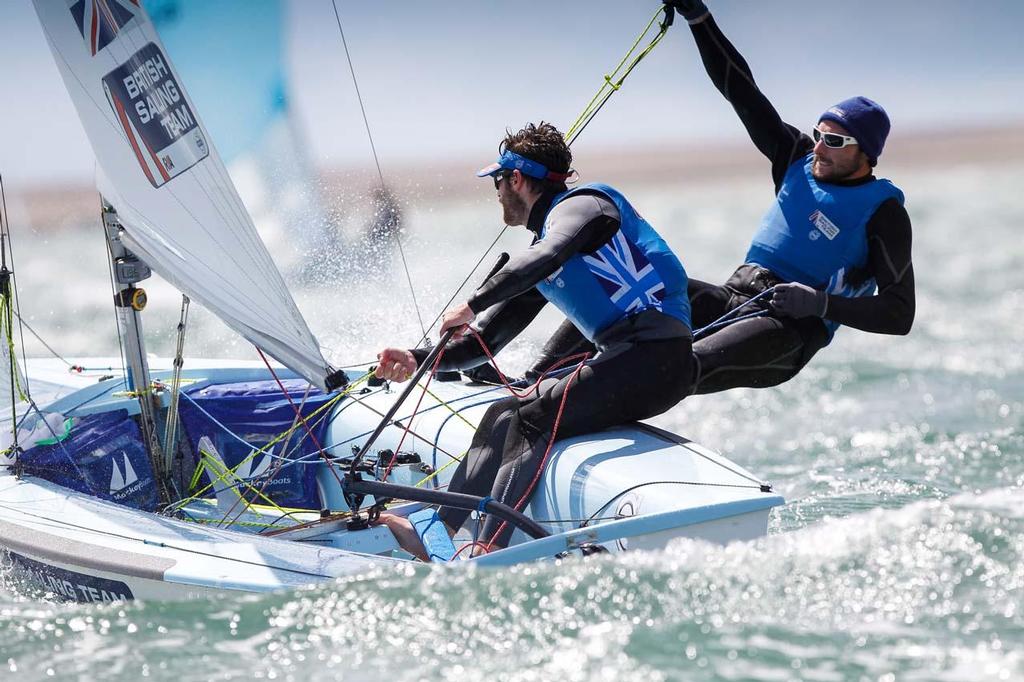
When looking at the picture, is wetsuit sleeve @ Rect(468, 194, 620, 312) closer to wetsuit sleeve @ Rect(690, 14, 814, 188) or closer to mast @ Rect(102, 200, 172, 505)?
wetsuit sleeve @ Rect(690, 14, 814, 188)

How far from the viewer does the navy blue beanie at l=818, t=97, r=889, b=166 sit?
3.31m

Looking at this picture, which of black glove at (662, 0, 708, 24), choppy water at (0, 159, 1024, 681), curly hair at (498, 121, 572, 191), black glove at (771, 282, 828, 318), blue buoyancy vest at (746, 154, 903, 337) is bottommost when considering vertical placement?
choppy water at (0, 159, 1024, 681)

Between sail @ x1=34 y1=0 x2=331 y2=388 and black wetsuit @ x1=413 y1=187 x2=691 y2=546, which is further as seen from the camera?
sail @ x1=34 y1=0 x2=331 y2=388

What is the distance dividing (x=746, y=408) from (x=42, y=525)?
3682mm

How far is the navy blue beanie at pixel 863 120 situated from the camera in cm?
331

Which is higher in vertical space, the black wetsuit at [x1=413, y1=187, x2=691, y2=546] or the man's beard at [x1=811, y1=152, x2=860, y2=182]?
the man's beard at [x1=811, y1=152, x2=860, y2=182]

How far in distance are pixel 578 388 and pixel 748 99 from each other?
3.76 feet

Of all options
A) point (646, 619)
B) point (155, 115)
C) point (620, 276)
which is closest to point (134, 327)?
point (155, 115)

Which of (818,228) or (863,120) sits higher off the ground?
(863,120)

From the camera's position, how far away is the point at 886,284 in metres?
3.25

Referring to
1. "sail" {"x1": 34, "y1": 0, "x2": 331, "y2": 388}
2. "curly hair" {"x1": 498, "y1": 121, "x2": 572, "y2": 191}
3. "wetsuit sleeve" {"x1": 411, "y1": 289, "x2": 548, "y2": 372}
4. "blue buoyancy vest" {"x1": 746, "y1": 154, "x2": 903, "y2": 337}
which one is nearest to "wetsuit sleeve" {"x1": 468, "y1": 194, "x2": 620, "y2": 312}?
"curly hair" {"x1": 498, "y1": 121, "x2": 572, "y2": 191}

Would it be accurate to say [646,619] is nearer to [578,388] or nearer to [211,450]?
[578,388]

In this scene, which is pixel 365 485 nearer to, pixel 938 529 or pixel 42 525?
pixel 42 525

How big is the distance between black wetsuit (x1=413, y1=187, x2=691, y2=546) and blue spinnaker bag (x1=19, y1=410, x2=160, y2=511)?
114cm
